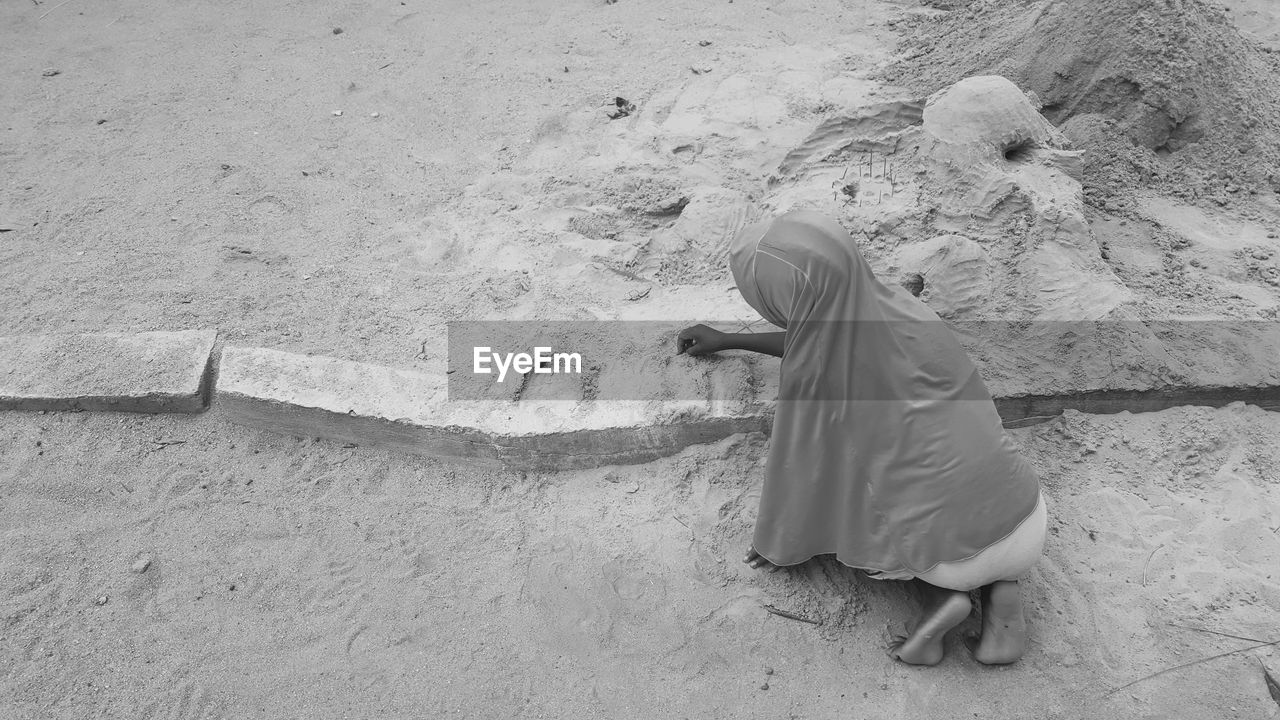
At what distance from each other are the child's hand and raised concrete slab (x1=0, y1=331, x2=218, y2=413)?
69.4 inches

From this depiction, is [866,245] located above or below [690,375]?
above

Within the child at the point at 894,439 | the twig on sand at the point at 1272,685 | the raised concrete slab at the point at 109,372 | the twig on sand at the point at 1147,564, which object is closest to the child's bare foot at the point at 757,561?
the child at the point at 894,439

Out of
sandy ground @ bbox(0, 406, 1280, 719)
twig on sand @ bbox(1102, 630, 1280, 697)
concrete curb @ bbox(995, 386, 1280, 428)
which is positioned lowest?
sandy ground @ bbox(0, 406, 1280, 719)

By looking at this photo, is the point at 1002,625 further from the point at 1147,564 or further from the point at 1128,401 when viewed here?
the point at 1128,401

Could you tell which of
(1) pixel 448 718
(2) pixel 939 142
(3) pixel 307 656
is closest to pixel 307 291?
(3) pixel 307 656

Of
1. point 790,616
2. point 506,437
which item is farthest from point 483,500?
point 790,616

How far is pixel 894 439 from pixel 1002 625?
609 mm

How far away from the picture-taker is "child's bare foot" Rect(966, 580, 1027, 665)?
233cm

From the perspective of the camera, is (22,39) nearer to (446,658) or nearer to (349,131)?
(349,131)

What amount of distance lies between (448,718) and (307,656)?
476 millimetres

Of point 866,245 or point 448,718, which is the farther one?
point 866,245

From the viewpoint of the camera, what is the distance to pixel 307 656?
98.3 inches

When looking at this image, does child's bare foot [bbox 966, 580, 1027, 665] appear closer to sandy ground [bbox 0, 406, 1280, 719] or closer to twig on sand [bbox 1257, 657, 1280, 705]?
sandy ground [bbox 0, 406, 1280, 719]

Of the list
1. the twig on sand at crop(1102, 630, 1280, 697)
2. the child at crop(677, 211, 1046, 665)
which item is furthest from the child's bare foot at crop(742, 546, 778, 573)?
the twig on sand at crop(1102, 630, 1280, 697)
